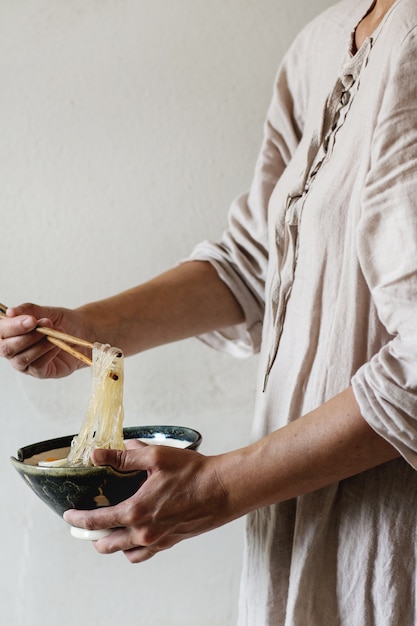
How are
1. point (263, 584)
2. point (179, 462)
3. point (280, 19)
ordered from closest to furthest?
point (179, 462) → point (263, 584) → point (280, 19)

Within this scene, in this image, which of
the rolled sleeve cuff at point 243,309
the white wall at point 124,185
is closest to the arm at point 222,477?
the rolled sleeve cuff at point 243,309

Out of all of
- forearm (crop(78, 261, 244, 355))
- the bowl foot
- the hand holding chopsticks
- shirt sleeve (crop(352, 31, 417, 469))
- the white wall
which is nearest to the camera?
shirt sleeve (crop(352, 31, 417, 469))

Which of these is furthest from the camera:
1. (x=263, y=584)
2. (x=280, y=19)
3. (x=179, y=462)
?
(x=280, y=19)

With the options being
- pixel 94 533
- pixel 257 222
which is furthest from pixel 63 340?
pixel 257 222

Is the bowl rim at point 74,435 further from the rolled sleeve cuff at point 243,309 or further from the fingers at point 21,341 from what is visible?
the rolled sleeve cuff at point 243,309

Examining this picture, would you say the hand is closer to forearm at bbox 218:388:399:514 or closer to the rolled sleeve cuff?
forearm at bbox 218:388:399:514

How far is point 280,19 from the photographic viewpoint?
1.49 m

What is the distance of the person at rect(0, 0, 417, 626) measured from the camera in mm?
750

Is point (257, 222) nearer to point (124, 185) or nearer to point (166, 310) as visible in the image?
point (166, 310)

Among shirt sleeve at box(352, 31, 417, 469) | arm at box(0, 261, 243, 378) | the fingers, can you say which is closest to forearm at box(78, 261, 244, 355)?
arm at box(0, 261, 243, 378)

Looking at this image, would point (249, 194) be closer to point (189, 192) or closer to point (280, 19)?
point (189, 192)

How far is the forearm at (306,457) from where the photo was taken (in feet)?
2.48

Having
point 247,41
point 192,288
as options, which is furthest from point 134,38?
point 192,288

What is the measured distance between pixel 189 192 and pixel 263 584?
834 mm
